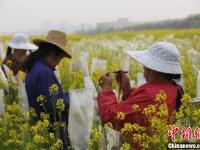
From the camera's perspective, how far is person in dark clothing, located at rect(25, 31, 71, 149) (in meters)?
4.22

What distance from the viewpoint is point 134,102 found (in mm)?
3324

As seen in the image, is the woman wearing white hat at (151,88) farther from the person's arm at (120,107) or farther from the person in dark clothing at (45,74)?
the person in dark clothing at (45,74)

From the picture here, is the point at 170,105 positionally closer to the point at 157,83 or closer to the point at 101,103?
the point at 157,83

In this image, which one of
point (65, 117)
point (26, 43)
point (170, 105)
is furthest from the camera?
point (26, 43)

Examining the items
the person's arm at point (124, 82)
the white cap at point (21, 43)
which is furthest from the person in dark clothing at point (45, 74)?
the white cap at point (21, 43)

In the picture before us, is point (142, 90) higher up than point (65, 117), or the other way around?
point (142, 90)

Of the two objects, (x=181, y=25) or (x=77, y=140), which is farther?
(x=181, y=25)

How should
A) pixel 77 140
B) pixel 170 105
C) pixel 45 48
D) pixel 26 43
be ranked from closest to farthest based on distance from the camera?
pixel 170 105
pixel 77 140
pixel 45 48
pixel 26 43

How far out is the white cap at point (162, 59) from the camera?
3.41 m

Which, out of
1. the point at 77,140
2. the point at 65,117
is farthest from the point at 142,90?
the point at 65,117

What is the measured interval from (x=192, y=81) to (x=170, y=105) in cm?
→ 237

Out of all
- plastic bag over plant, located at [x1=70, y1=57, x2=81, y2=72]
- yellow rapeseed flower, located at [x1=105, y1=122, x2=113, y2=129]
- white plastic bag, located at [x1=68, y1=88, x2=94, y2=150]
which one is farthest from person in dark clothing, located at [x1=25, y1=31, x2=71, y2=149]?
plastic bag over plant, located at [x1=70, y1=57, x2=81, y2=72]

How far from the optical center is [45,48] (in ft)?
14.8

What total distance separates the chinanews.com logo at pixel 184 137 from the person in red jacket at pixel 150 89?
0.53 ft
